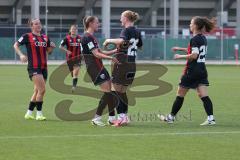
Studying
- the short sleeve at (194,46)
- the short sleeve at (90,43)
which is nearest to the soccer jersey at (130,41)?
the short sleeve at (90,43)

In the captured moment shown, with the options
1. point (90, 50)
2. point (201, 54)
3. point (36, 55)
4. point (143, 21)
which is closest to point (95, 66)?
point (90, 50)

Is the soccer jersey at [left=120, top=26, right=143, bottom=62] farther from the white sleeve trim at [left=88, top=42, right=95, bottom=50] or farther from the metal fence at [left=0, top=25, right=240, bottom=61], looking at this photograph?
the metal fence at [left=0, top=25, right=240, bottom=61]

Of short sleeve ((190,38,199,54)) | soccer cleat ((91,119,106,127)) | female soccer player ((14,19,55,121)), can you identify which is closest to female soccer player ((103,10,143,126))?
soccer cleat ((91,119,106,127))

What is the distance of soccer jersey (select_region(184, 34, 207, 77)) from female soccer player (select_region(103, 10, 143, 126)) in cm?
98

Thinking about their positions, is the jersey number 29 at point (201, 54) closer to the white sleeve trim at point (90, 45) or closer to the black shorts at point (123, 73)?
the black shorts at point (123, 73)

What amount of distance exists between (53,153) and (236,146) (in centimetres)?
269

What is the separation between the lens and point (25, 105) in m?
16.2

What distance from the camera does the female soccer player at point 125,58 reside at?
11.8m

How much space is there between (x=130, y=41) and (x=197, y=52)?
1248mm

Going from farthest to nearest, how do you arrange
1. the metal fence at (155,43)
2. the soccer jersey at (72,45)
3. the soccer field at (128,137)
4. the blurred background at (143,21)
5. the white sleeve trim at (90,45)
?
1. the blurred background at (143,21)
2. the metal fence at (155,43)
3. the soccer jersey at (72,45)
4. the white sleeve trim at (90,45)
5. the soccer field at (128,137)

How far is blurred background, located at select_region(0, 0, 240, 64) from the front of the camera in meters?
56.4

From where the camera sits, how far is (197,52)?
11.9 meters

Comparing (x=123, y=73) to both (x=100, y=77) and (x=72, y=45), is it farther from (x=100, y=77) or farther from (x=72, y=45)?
(x=72, y=45)

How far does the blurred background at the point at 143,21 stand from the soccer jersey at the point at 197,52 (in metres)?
41.4
